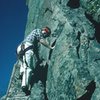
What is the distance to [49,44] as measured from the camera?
18219mm

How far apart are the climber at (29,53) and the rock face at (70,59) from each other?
55 cm

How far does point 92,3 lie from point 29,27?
10296 mm

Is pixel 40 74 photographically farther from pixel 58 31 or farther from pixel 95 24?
pixel 95 24

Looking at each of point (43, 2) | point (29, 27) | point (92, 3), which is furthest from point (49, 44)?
point (29, 27)

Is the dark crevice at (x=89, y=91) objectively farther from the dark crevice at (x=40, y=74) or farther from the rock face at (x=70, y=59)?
the dark crevice at (x=40, y=74)

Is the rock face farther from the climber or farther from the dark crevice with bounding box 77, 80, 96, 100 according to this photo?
the climber

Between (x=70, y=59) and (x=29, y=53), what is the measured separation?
12.0 ft

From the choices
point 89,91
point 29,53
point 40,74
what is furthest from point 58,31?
point 89,91

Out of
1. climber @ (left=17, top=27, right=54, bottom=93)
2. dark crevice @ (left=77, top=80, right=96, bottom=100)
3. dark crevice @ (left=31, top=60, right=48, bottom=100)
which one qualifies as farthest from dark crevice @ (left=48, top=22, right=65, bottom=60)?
dark crevice @ (left=77, top=80, right=96, bottom=100)

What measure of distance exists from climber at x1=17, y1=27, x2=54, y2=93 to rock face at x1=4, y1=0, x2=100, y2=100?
551mm

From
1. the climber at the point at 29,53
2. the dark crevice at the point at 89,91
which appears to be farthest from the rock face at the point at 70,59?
the climber at the point at 29,53

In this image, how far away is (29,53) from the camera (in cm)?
1786

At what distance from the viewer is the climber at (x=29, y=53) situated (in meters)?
17.4

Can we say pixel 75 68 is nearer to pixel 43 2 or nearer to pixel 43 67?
pixel 43 67
